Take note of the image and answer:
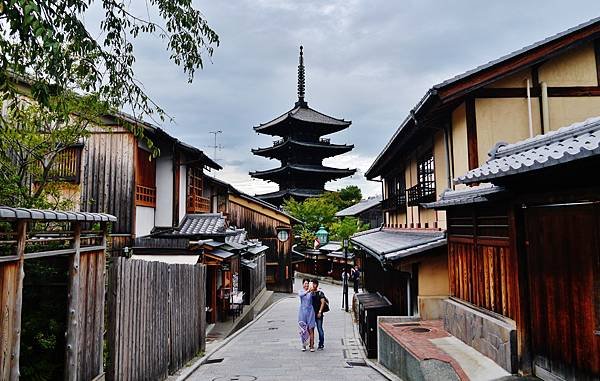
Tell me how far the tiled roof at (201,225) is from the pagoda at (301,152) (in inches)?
1061

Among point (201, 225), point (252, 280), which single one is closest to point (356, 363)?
point (201, 225)

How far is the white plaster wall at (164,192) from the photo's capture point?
16.9m

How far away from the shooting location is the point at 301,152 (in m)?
46.5

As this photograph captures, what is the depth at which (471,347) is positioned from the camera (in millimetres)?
7574

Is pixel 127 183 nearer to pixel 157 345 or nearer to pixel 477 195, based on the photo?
pixel 157 345

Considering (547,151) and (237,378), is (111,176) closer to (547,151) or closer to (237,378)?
(237,378)

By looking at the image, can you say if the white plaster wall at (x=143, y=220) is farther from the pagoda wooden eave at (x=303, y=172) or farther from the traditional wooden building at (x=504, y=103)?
the pagoda wooden eave at (x=303, y=172)

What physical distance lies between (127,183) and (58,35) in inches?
399

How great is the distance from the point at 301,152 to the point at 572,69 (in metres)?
37.3

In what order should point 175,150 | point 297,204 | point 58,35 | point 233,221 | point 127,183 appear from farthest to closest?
point 297,204 < point 233,221 < point 175,150 < point 127,183 < point 58,35

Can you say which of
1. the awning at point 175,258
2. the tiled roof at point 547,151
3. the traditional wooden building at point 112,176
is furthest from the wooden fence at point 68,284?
the traditional wooden building at point 112,176

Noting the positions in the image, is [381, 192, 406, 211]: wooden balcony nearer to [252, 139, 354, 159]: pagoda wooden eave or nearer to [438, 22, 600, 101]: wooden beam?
[438, 22, 600, 101]: wooden beam

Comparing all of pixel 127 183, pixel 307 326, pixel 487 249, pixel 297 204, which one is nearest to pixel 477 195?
pixel 487 249

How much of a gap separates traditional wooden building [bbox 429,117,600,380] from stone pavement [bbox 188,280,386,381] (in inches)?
113
